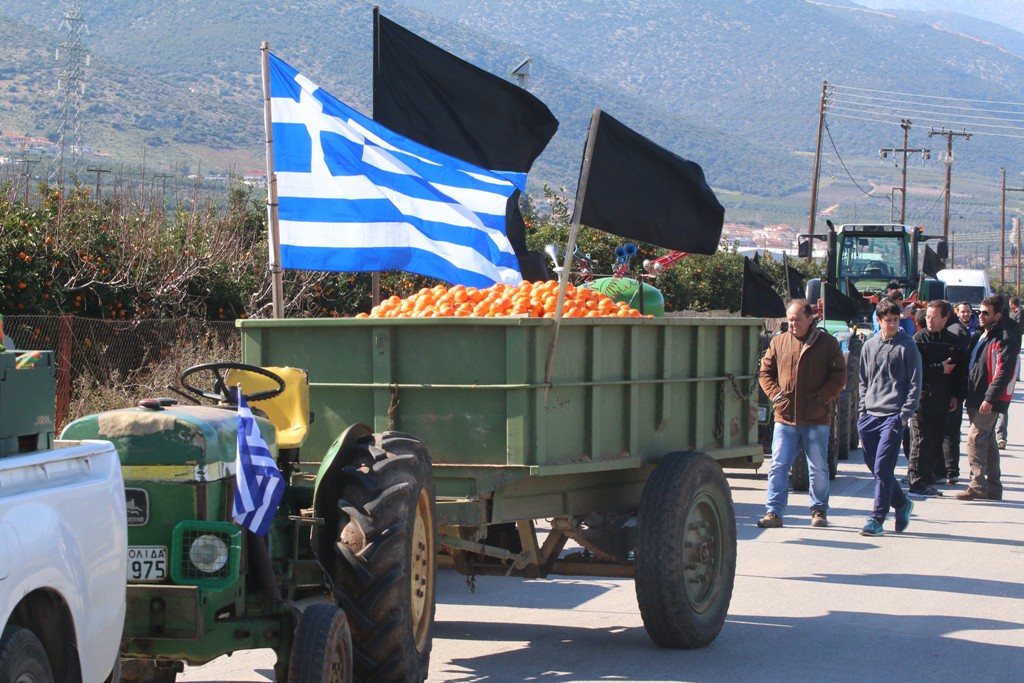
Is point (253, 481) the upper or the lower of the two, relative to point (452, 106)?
lower

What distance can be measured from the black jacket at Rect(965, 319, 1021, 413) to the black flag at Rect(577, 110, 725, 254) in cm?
695

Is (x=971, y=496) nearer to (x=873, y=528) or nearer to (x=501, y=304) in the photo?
(x=873, y=528)

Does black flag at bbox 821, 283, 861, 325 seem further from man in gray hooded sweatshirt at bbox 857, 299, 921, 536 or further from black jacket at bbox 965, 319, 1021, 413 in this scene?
man in gray hooded sweatshirt at bbox 857, 299, 921, 536

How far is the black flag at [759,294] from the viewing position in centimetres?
1505

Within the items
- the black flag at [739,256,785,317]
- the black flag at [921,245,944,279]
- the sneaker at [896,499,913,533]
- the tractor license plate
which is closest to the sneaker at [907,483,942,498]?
the black flag at [739,256,785,317]

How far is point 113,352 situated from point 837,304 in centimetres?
1024

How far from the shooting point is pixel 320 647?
5.23m

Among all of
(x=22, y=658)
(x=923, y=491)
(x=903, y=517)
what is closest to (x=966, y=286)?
(x=923, y=491)

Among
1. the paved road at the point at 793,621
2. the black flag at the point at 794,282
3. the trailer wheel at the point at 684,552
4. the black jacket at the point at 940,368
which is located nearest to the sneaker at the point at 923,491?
the black jacket at the point at 940,368

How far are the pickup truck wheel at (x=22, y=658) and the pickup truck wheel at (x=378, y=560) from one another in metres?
1.76

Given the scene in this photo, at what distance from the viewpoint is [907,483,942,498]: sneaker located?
49.3ft

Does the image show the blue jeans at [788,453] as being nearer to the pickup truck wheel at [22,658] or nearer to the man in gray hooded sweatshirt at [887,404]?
the man in gray hooded sweatshirt at [887,404]

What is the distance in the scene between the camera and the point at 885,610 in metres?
9.00

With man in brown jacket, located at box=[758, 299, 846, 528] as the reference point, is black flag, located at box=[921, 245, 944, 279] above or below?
above
